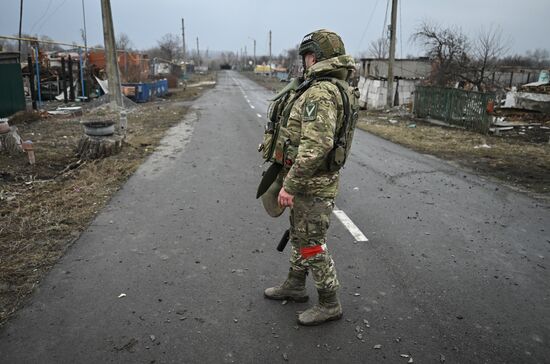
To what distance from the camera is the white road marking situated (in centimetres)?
475

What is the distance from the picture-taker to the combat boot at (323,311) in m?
3.08

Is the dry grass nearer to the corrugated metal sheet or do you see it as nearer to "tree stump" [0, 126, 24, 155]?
the corrugated metal sheet

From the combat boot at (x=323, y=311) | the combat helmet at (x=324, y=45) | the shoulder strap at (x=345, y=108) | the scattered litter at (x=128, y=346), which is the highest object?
the combat helmet at (x=324, y=45)

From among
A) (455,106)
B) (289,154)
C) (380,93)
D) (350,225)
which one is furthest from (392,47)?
(289,154)

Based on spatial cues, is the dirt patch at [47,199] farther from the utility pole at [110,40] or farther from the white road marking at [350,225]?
the utility pole at [110,40]

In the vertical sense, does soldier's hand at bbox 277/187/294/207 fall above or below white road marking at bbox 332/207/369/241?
above

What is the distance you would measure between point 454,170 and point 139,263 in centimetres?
686

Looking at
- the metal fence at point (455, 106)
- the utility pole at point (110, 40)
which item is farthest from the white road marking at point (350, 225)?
the utility pole at point (110, 40)

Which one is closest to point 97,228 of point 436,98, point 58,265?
point 58,265

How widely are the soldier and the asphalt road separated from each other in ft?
1.49

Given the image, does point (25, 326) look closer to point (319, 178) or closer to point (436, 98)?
point (319, 178)

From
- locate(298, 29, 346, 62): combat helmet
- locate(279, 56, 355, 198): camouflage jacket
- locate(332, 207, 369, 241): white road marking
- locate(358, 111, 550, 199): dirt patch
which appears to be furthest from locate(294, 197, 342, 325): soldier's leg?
locate(358, 111, 550, 199): dirt patch

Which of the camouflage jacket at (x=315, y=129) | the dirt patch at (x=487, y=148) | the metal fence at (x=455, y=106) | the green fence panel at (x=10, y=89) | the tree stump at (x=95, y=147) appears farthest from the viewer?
the green fence panel at (x=10, y=89)

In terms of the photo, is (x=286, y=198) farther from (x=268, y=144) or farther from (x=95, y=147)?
(x=95, y=147)
